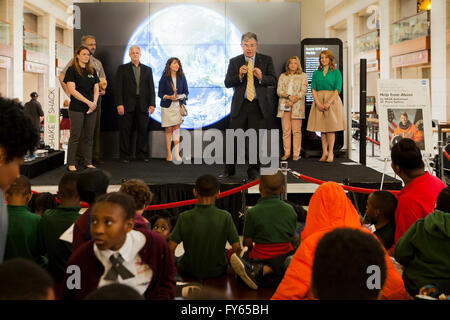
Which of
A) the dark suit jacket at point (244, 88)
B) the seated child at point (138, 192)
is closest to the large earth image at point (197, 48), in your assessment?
the dark suit jacket at point (244, 88)

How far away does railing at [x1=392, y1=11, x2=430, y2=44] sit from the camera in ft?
62.3

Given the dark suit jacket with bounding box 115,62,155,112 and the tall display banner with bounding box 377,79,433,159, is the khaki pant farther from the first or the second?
the tall display banner with bounding box 377,79,433,159

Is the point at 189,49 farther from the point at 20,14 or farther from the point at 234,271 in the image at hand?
the point at 20,14

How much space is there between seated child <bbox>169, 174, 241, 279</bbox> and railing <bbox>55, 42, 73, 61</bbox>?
23622 mm

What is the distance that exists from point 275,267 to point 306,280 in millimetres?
1001

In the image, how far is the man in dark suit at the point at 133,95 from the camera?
798cm

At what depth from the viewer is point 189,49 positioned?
8.85 meters

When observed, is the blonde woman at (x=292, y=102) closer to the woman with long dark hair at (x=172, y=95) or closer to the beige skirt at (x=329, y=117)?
the beige skirt at (x=329, y=117)

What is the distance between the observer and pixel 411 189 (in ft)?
11.0

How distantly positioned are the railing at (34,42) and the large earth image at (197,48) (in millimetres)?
13873

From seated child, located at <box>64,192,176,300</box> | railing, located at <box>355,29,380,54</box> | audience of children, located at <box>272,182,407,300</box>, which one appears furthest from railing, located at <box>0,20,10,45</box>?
seated child, located at <box>64,192,176,300</box>

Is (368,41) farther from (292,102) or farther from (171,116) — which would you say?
(171,116)

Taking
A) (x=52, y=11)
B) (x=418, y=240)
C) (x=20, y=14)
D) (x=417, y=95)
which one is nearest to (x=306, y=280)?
(x=418, y=240)

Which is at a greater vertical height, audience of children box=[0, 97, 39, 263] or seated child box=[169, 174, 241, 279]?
audience of children box=[0, 97, 39, 263]
